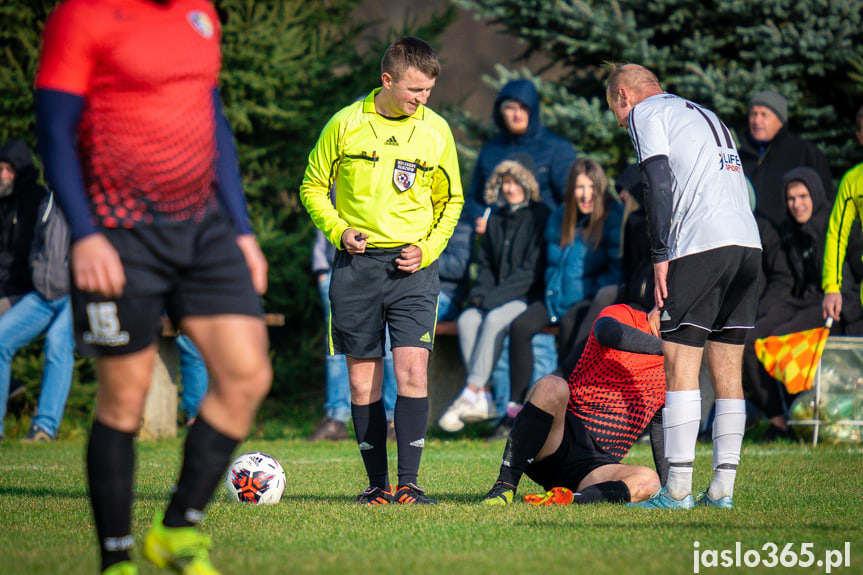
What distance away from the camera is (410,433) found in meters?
5.19

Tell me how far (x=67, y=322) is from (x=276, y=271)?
2.79 metres

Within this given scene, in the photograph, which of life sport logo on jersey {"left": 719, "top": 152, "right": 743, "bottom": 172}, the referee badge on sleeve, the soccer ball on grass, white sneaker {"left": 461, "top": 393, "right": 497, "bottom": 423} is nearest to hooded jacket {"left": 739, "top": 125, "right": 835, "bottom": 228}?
white sneaker {"left": 461, "top": 393, "right": 497, "bottom": 423}

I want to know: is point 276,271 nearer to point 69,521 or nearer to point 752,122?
point 752,122

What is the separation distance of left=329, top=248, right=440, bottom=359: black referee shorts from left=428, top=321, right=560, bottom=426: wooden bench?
16.2 ft

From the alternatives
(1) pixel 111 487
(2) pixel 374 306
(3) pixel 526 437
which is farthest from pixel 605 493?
(1) pixel 111 487

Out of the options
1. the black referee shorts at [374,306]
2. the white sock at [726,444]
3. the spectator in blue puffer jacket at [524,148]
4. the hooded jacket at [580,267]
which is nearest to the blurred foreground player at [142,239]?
the black referee shorts at [374,306]

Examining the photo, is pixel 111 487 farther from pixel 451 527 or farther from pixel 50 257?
pixel 50 257

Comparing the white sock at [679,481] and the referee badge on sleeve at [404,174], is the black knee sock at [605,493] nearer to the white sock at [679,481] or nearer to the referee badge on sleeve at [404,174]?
the white sock at [679,481]

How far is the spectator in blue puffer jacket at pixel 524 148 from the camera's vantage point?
9750 millimetres

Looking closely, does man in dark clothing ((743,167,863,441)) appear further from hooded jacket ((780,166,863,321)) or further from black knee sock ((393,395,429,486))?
black knee sock ((393,395,429,486))

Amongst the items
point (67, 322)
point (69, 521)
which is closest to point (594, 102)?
point (67, 322)

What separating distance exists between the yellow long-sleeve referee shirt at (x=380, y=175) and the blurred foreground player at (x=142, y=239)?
200 centimetres

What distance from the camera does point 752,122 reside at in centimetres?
916

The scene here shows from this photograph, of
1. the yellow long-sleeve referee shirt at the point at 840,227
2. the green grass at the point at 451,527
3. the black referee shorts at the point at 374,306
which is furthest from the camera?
the yellow long-sleeve referee shirt at the point at 840,227
